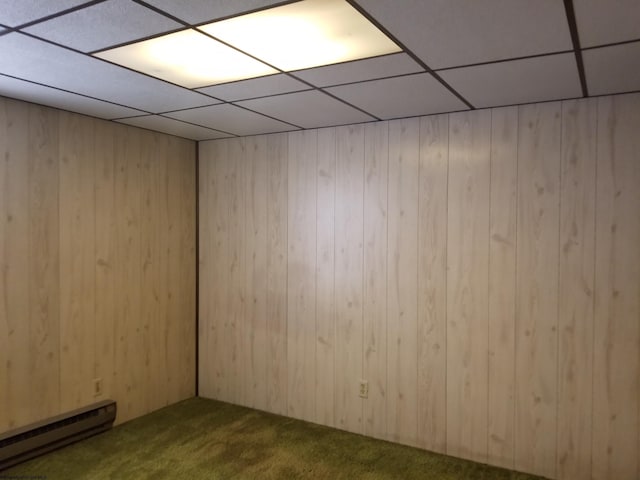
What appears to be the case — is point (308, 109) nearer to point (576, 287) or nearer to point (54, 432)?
point (576, 287)

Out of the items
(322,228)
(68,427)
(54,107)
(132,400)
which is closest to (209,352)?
(132,400)

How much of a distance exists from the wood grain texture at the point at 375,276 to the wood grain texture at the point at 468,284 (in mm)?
470

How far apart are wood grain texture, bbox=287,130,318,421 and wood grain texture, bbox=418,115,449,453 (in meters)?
0.87

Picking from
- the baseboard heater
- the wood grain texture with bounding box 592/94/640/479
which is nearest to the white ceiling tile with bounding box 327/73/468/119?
the wood grain texture with bounding box 592/94/640/479

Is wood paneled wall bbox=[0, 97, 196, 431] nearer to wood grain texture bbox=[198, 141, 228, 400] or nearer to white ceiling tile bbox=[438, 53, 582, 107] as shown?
wood grain texture bbox=[198, 141, 228, 400]

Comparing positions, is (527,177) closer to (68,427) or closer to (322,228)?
(322,228)

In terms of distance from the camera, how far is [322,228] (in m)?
3.70

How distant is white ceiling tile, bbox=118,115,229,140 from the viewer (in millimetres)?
3482

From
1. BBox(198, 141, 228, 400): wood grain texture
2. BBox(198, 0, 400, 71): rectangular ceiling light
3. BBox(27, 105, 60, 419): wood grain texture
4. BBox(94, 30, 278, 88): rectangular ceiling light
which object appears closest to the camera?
BBox(198, 0, 400, 71): rectangular ceiling light

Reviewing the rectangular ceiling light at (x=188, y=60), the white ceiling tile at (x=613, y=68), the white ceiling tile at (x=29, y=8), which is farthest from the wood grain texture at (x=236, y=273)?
the white ceiling tile at (x=613, y=68)

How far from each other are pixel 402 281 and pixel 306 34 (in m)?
1.92

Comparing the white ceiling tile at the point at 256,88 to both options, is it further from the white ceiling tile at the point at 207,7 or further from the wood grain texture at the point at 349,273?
the wood grain texture at the point at 349,273

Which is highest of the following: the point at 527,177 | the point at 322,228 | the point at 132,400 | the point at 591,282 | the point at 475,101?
the point at 475,101

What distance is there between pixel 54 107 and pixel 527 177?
3.12 meters
